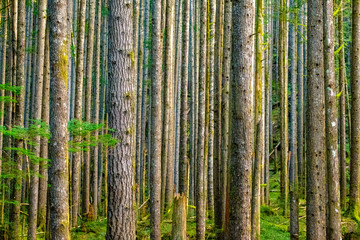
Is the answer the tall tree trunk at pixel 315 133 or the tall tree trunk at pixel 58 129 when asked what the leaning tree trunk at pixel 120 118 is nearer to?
the tall tree trunk at pixel 58 129

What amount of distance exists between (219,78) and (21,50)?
18.5ft

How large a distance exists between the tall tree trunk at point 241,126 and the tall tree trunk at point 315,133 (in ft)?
6.85

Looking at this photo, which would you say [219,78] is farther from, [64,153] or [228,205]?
[64,153]

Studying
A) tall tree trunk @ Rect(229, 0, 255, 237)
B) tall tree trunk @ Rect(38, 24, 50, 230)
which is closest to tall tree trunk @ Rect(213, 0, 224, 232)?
tall tree trunk @ Rect(229, 0, 255, 237)

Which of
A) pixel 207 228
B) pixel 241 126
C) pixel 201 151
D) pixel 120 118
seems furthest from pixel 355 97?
pixel 120 118

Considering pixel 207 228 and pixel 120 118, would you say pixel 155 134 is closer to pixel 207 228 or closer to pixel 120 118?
pixel 120 118

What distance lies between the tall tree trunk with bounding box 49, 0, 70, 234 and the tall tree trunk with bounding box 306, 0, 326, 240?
183 inches

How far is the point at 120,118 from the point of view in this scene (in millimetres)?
5359

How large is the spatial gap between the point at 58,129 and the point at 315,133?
16.0ft

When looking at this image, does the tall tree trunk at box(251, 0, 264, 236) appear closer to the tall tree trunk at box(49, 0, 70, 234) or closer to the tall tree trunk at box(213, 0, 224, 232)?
the tall tree trunk at box(213, 0, 224, 232)

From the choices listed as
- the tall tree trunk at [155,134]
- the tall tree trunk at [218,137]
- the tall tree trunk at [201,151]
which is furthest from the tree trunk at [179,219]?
the tall tree trunk at [218,137]

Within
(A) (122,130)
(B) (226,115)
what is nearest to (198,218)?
(B) (226,115)

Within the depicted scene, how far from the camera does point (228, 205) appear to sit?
581cm

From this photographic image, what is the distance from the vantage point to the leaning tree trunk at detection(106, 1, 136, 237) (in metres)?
5.29
